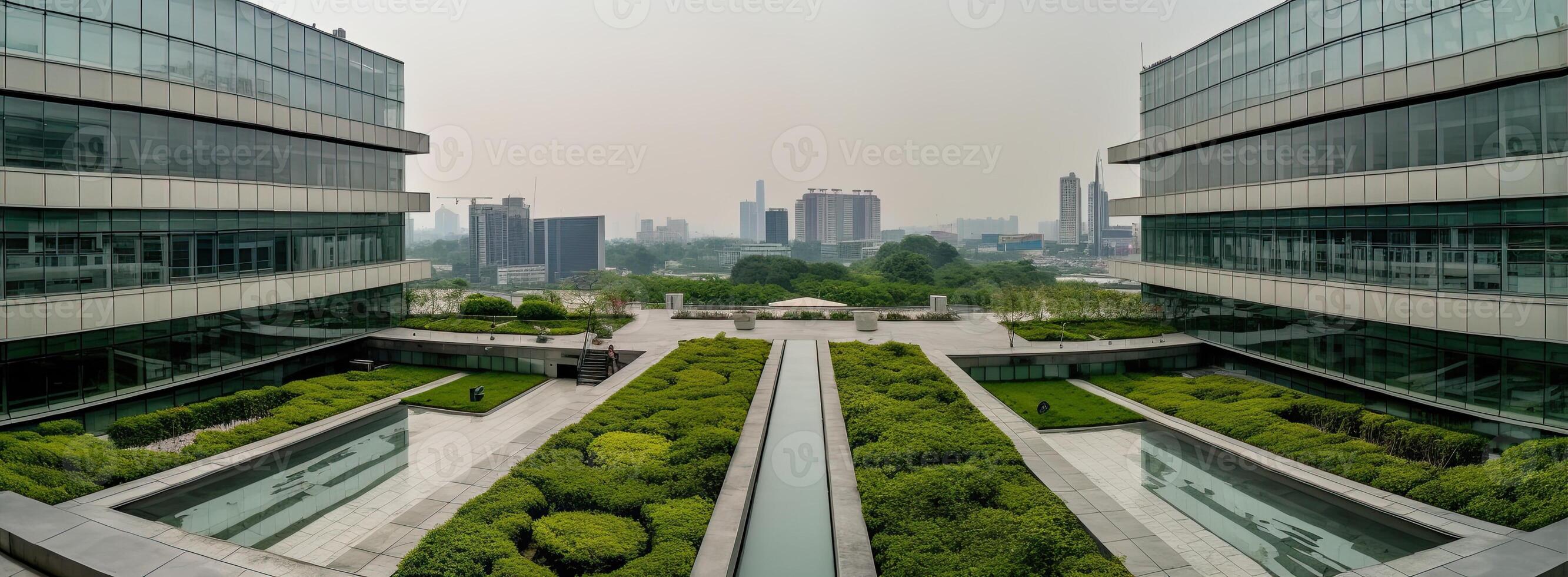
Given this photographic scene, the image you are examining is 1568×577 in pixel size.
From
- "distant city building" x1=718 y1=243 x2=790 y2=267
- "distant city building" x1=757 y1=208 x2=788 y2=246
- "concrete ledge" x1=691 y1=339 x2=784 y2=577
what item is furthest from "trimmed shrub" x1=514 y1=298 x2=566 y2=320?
"distant city building" x1=757 y1=208 x2=788 y2=246

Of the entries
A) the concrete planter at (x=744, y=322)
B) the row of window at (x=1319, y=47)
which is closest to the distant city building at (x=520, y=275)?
the concrete planter at (x=744, y=322)

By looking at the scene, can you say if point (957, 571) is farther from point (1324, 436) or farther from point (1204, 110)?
point (1204, 110)

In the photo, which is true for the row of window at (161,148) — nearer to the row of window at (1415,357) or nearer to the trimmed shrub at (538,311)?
the trimmed shrub at (538,311)

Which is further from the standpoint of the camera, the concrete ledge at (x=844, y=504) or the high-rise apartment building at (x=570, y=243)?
the high-rise apartment building at (x=570, y=243)

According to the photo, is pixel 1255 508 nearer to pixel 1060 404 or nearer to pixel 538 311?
pixel 1060 404

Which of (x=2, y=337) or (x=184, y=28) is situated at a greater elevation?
(x=184, y=28)

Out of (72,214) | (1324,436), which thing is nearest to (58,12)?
(72,214)
